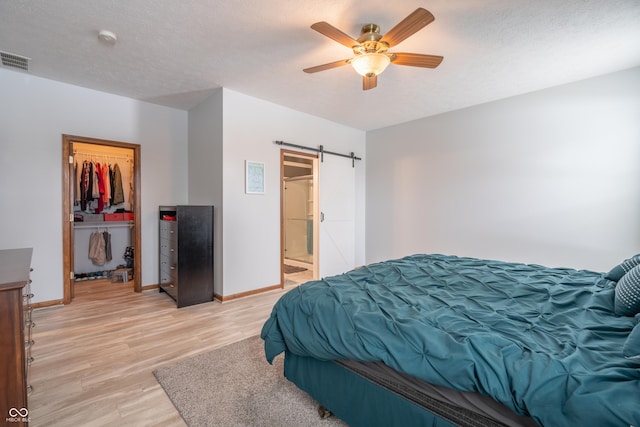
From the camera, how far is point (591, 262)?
3203mm

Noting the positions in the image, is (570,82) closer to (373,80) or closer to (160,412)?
(373,80)

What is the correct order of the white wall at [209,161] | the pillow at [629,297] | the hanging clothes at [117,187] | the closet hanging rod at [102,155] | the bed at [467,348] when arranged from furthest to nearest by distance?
the hanging clothes at [117,187] < the closet hanging rod at [102,155] < the white wall at [209,161] < the pillow at [629,297] < the bed at [467,348]

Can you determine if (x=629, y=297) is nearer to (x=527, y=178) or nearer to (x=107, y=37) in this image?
(x=527, y=178)

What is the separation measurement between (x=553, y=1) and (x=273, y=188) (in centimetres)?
324

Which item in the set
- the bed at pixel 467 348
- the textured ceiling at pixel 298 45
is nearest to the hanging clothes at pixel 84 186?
the textured ceiling at pixel 298 45

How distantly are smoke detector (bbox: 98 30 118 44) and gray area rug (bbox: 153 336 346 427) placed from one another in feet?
8.69

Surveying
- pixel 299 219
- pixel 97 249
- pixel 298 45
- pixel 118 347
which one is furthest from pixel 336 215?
pixel 97 249

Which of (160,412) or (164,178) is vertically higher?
(164,178)

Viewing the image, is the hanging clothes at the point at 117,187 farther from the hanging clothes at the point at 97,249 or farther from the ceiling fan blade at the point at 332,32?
the ceiling fan blade at the point at 332,32

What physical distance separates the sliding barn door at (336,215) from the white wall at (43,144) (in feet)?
8.54

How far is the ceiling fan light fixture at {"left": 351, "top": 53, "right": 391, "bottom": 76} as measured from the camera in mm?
2260

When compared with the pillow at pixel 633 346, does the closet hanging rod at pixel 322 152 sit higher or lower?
higher

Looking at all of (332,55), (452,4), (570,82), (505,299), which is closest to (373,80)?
(332,55)

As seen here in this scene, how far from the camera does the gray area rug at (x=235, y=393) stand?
1.61 metres
